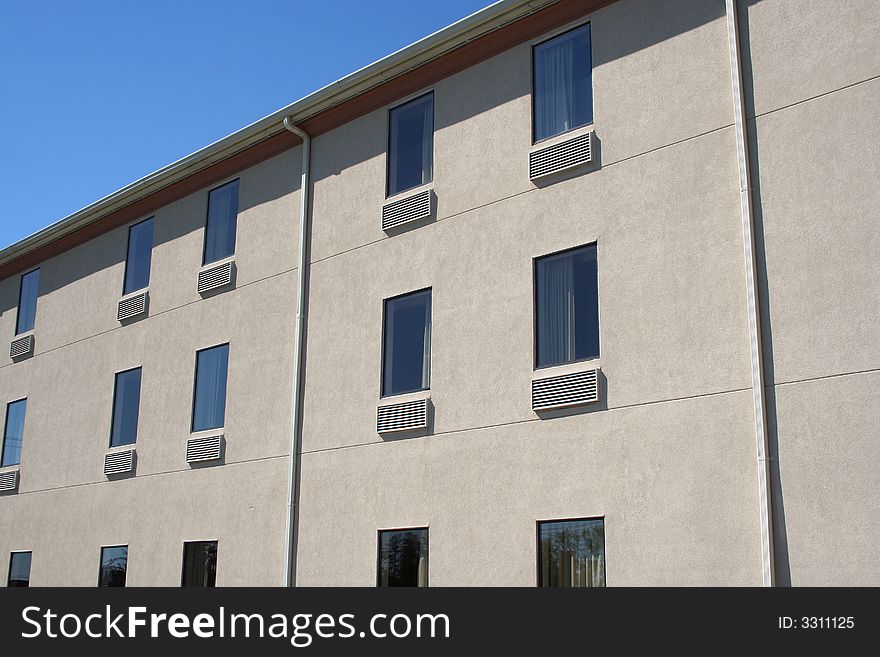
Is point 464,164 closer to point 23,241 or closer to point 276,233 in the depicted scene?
point 276,233

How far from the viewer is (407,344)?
1571 cm

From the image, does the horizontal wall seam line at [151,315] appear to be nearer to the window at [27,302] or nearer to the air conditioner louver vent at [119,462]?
the window at [27,302]

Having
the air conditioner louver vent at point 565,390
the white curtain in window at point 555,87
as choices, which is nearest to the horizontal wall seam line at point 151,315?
the white curtain in window at point 555,87

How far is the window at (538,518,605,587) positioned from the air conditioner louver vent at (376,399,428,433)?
2642 mm

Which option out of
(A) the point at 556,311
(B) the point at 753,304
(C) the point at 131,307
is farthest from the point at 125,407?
(B) the point at 753,304

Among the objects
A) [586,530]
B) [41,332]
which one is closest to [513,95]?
[586,530]

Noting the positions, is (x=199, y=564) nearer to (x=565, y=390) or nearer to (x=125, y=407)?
(x=125, y=407)

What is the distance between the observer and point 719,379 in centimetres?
1191

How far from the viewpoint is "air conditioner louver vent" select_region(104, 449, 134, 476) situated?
65.6 feet

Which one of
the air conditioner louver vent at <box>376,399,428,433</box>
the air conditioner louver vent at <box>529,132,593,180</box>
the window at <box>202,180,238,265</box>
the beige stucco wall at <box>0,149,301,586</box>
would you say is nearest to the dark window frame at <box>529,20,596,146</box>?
the air conditioner louver vent at <box>529,132,593,180</box>

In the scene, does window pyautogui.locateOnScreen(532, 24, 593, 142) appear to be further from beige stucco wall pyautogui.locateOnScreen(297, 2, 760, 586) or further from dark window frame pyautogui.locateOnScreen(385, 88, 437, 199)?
dark window frame pyautogui.locateOnScreen(385, 88, 437, 199)

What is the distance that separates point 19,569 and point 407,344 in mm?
12084
